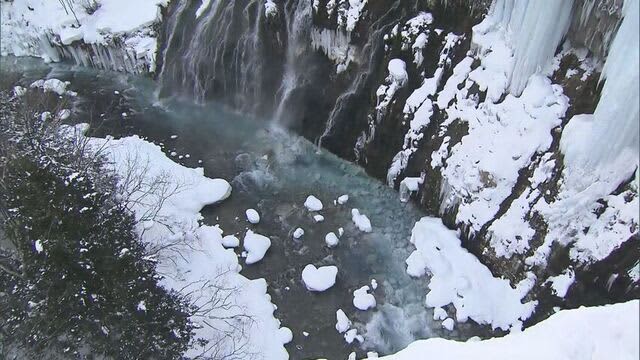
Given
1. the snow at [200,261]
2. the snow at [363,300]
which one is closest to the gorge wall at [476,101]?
the snow at [363,300]

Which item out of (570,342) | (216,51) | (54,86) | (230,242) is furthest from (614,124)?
(54,86)

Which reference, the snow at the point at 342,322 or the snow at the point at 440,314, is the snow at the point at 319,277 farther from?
the snow at the point at 440,314

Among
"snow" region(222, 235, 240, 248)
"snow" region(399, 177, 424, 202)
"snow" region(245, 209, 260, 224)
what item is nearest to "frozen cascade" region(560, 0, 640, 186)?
"snow" region(399, 177, 424, 202)

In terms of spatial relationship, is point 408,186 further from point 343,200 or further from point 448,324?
point 448,324

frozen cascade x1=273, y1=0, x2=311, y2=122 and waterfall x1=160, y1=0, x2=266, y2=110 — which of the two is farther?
waterfall x1=160, y1=0, x2=266, y2=110

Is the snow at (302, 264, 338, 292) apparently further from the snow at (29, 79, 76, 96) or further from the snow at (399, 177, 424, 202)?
the snow at (29, 79, 76, 96)

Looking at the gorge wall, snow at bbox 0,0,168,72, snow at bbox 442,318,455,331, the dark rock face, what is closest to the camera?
the gorge wall

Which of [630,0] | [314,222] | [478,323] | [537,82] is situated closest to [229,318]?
[314,222]
